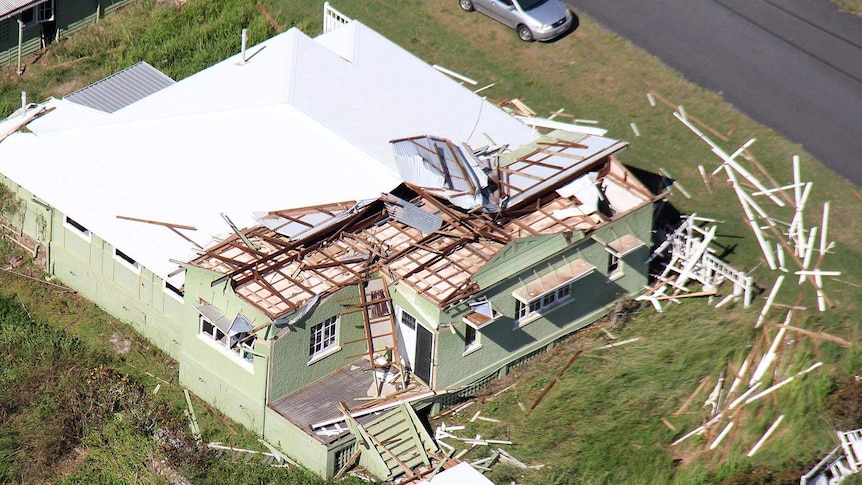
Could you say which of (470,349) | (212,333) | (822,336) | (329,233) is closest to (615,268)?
(470,349)

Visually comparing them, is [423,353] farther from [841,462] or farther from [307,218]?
[841,462]

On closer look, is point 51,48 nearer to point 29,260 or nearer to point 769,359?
point 29,260

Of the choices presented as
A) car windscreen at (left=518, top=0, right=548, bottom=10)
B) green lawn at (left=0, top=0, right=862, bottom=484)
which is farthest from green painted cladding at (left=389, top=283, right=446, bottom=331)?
car windscreen at (left=518, top=0, right=548, bottom=10)

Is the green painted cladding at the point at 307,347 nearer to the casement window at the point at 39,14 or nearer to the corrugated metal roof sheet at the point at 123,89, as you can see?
the corrugated metal roof sheet at the point at 123,89

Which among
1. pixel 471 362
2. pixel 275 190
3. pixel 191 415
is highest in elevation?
pixel 275 190

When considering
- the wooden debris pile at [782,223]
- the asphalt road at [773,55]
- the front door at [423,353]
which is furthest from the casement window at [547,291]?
the asphalt road at [773,55]

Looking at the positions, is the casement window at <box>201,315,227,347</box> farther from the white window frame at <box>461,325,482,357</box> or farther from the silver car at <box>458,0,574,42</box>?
the silver car at <box>458,0,574,42</box>

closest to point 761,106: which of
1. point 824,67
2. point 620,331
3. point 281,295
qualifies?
point 824,67
